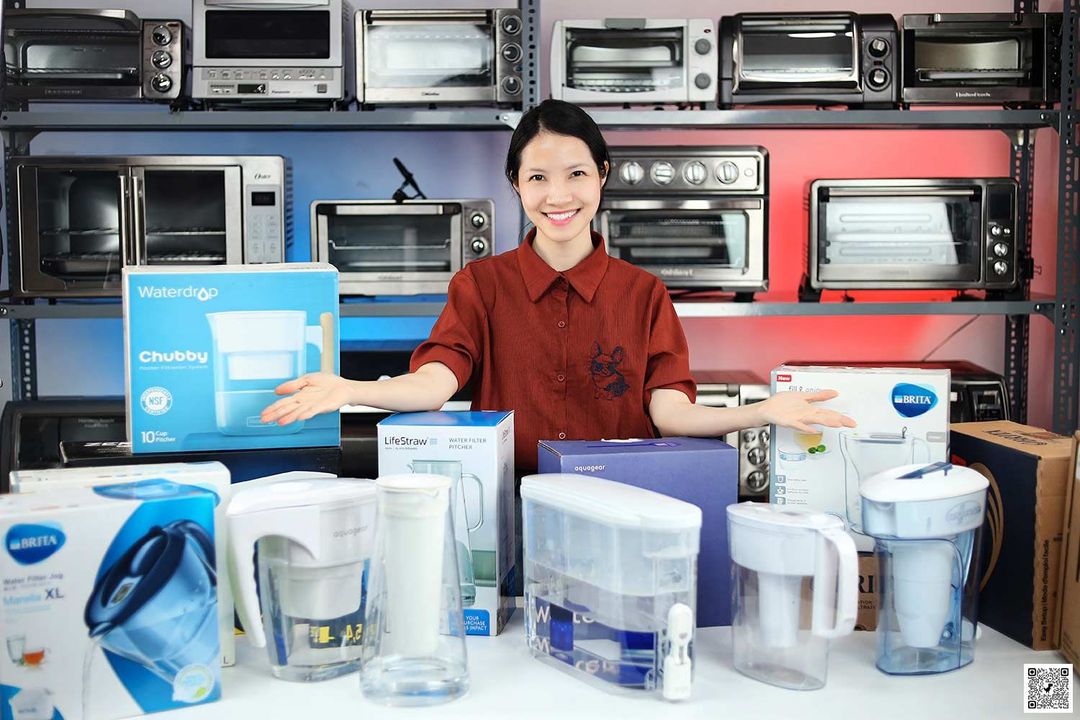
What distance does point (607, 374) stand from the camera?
71.5 inches

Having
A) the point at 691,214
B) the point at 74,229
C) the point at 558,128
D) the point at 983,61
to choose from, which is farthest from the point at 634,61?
the point at 74,229

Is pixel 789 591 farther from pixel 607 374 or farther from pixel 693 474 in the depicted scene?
pixel 607 374

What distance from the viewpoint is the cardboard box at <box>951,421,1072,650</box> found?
1237 mm

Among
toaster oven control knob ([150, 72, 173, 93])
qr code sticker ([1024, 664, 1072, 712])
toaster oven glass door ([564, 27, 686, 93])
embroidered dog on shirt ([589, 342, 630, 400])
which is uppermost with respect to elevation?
toaster oven glass door ([564, 27, 686, 93])

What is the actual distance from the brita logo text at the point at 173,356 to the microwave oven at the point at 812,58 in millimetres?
1784

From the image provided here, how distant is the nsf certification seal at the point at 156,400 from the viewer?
130 cm

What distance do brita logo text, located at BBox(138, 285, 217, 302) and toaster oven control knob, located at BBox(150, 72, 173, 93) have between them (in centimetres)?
153

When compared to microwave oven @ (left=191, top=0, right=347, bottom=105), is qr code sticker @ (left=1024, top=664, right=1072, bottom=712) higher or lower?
lower

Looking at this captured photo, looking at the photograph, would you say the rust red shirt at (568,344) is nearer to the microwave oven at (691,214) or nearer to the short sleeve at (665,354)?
the short sleeve at (665,354)

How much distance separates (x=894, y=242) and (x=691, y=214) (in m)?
0.54

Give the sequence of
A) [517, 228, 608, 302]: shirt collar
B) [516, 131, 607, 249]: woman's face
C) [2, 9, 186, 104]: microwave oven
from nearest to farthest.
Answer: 1. [516, 131, 607, 249]: woman's face
2. [517, 228, 608, 302]: shirt collar
3. [2, 9, 186, 104]: microwave oven

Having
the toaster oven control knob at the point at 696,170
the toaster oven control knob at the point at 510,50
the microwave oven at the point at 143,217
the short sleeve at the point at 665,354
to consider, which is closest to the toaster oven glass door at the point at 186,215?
the microwave oven at the point at 143,217

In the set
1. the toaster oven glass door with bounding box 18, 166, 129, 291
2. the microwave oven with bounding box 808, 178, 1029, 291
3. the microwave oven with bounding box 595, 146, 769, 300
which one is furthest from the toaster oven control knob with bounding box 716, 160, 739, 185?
the toaster oven glass door with bounding box 18, 166, 129, 291

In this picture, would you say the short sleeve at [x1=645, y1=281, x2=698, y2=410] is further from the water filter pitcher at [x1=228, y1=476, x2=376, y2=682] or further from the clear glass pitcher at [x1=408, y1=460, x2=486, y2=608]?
the water filter pitcher at [x1=228, y1=476, x2=376, y2=682]
